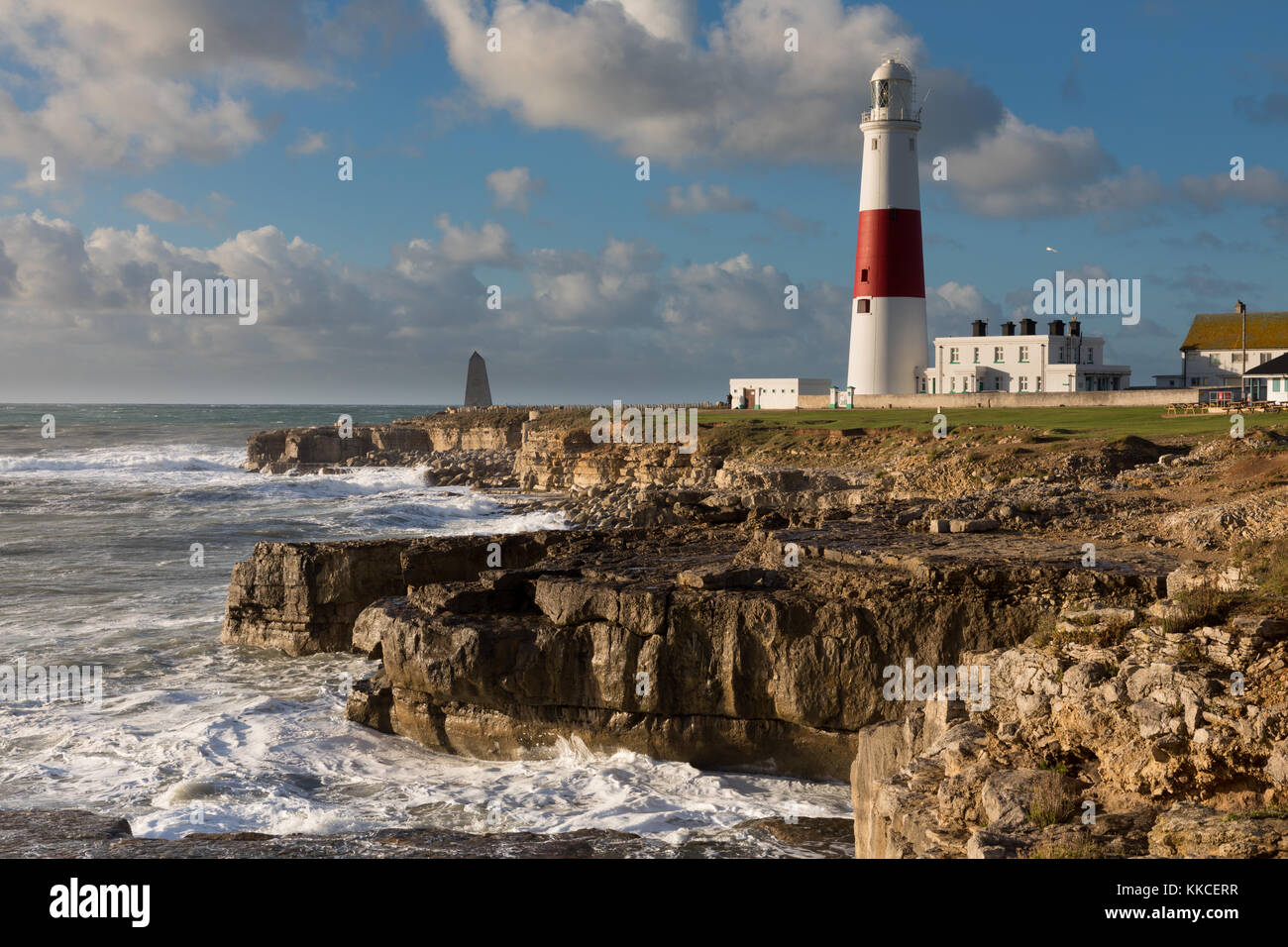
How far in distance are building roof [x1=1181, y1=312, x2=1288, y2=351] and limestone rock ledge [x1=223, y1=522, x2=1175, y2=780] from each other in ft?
184

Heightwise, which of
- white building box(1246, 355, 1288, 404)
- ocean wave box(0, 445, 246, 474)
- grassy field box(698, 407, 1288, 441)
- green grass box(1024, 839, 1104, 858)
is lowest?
green grass box(1024, 839, 1104, 858)

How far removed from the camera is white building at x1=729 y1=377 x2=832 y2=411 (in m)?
61.3

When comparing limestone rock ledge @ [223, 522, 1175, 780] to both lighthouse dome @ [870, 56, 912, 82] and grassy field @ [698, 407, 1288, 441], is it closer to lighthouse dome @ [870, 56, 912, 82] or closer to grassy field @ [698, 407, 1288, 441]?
grassy field @ [698, 407, 1288, 441]

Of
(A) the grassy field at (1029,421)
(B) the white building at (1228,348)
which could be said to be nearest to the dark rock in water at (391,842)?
(A) the grassy field at (1029,421)

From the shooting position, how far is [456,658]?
12.2 metres

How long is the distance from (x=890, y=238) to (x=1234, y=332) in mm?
26738

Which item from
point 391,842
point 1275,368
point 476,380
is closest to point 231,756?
point 391,842

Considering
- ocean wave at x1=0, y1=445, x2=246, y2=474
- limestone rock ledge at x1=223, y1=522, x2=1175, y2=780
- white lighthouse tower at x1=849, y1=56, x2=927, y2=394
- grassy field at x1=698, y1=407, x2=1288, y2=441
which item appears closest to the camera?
limestone rock ledge at x1=223, y1=522, x2=1175, y2=780

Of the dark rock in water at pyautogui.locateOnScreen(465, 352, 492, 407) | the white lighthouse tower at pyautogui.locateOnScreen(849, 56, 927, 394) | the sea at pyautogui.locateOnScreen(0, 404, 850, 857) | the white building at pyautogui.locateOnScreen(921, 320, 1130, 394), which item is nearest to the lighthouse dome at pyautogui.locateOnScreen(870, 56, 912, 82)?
the white lighthouse tower at pyautogui.locateOnScreen(849, 56, 927, 394)

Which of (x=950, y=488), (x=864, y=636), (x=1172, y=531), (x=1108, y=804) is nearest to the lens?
(x=1108, y=804)

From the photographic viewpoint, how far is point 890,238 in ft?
161
